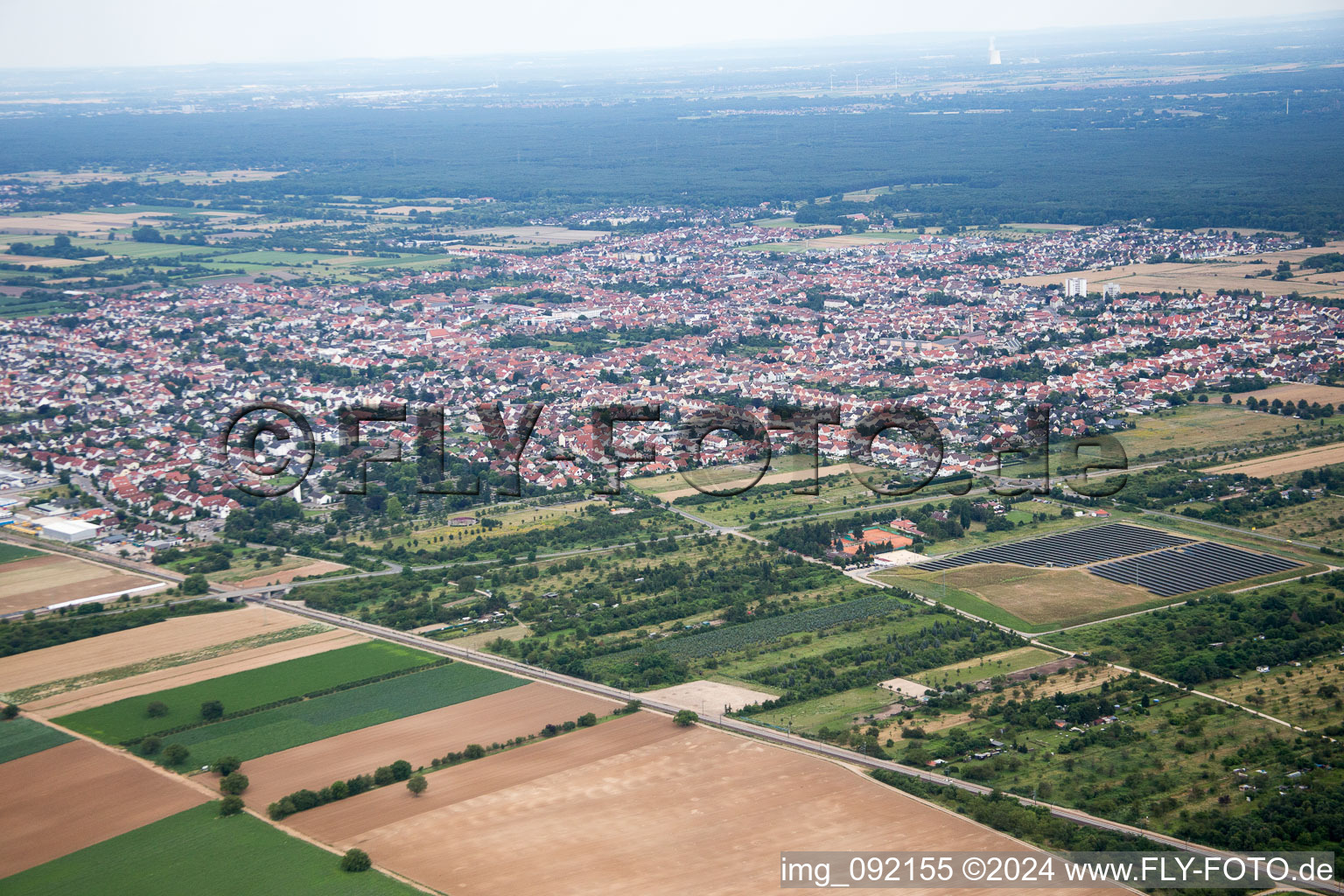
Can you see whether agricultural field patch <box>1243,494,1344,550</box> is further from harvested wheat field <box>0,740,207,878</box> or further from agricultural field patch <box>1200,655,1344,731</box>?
harvested wheat field <box>0,740,207,878</box>

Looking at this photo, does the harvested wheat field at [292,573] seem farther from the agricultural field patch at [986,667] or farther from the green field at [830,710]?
the agricultural field patch at [986,667]

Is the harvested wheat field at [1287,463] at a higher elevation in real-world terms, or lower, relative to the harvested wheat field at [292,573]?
higher

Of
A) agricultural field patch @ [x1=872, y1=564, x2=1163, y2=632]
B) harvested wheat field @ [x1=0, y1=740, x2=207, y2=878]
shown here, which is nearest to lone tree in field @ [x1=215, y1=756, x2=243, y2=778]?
harvested wheat field @ [x1=0, y1=740, x2=207, y2=878]

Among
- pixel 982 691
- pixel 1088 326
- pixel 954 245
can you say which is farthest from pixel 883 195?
pixel 982 691

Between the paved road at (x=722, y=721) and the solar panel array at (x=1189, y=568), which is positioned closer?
the paved road at (x=722, y=721)

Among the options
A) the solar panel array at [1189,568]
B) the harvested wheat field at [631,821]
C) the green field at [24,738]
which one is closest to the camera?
the harvested wheat field at [631,821]

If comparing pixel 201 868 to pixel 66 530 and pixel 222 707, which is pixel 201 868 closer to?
pixel 222 707

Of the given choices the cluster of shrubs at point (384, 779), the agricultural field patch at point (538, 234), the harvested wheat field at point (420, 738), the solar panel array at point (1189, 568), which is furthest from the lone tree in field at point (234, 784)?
the agricultural field patch at point (538, 234)

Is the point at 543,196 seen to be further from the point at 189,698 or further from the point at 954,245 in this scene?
the point at 189,698

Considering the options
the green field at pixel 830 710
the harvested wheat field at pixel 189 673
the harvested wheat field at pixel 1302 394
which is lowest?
the green field at pixel 830 710
